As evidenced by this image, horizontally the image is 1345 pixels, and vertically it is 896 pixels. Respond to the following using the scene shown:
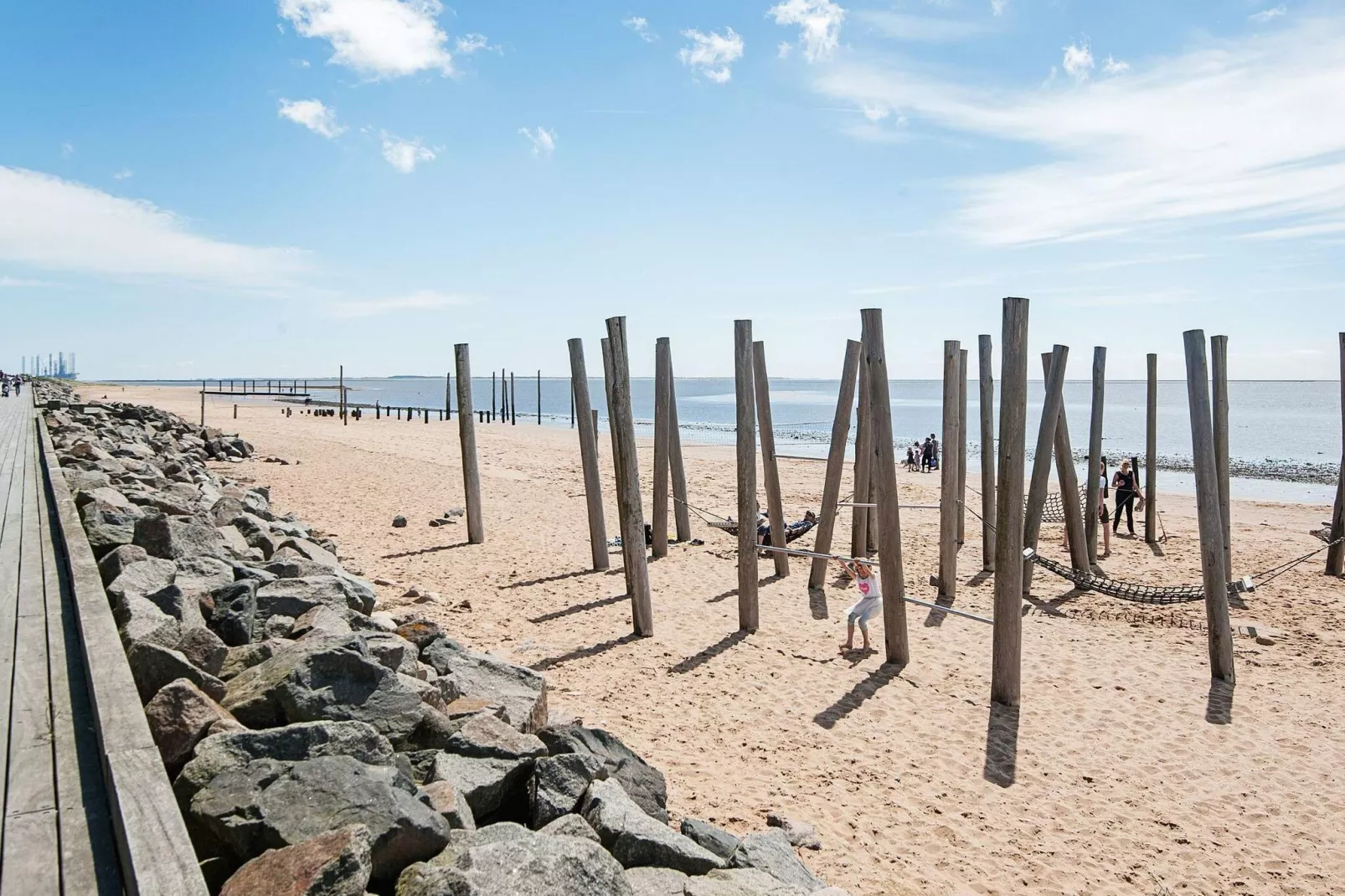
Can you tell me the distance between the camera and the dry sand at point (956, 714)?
15.0ft

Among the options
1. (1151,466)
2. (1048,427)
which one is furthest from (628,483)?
(1151,466)

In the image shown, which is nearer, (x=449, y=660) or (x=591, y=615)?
(x=449, y=660)

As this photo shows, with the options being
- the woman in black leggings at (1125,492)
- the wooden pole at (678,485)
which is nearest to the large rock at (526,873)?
the wooden pole at (678,485)

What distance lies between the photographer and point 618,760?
4.22 meters

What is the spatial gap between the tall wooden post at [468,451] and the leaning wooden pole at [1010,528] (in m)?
6.91

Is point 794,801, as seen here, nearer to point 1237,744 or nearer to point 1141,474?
point 1237,744

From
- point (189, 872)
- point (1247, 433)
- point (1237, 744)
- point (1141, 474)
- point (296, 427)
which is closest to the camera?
point (189, 872)

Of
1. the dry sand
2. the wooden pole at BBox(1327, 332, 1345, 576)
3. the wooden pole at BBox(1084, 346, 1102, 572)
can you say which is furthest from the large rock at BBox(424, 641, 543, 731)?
the wooden pole at BBox(1327, 332, 1345, 576)

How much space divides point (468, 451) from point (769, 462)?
4355 millimetres

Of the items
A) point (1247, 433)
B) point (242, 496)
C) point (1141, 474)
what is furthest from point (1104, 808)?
point (1247, 433)

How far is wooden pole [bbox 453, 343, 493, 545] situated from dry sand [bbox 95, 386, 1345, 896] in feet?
0.90

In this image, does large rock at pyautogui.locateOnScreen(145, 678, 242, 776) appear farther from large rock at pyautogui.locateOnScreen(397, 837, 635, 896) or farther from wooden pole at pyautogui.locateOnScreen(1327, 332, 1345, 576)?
wooden pole at pyautogui.locateOnScreen(1327, 332, 1345, 576)

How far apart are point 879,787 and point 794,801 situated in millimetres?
593

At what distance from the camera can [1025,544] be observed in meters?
10.6
